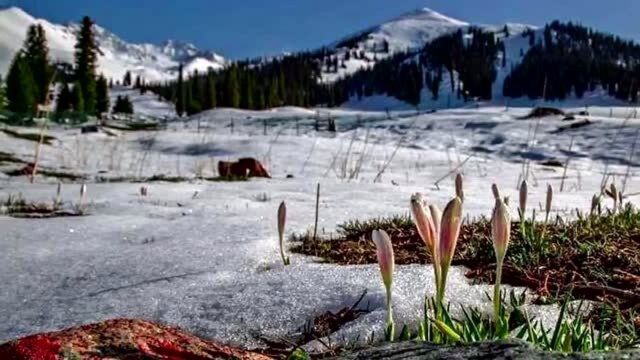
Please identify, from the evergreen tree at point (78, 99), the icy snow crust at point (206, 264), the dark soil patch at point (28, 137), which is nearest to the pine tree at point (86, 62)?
the evergreen tree at point (78, 99)

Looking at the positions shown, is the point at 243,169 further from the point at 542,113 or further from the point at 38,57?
the point at 38,57

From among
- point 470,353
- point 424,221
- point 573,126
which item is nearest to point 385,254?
point 424,221

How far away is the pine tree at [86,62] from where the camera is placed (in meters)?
65.9

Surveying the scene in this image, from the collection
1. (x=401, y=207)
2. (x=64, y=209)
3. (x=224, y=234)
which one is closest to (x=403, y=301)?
(x=224, y=234)

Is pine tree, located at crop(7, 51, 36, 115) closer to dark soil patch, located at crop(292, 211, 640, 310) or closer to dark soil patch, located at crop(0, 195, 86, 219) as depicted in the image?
dark soil patch, located at crop(0, 195, 86, 219)

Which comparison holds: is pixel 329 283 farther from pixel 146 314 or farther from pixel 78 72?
pixel 78 72

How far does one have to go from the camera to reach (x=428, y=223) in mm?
1756

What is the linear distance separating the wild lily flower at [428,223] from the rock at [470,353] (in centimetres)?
45

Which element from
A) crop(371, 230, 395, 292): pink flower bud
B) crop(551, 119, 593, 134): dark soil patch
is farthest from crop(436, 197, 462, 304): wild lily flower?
crop(551, 119, 593, 134): dark soil patch

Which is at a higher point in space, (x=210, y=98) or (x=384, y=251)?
(x=210, y=98)

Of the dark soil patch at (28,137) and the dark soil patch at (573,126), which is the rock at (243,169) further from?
the dark soil patch at (573,126)

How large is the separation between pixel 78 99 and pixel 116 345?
7939 cm

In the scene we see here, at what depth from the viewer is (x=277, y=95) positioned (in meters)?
114

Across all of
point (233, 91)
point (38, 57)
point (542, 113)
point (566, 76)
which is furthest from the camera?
point (566, 76)
